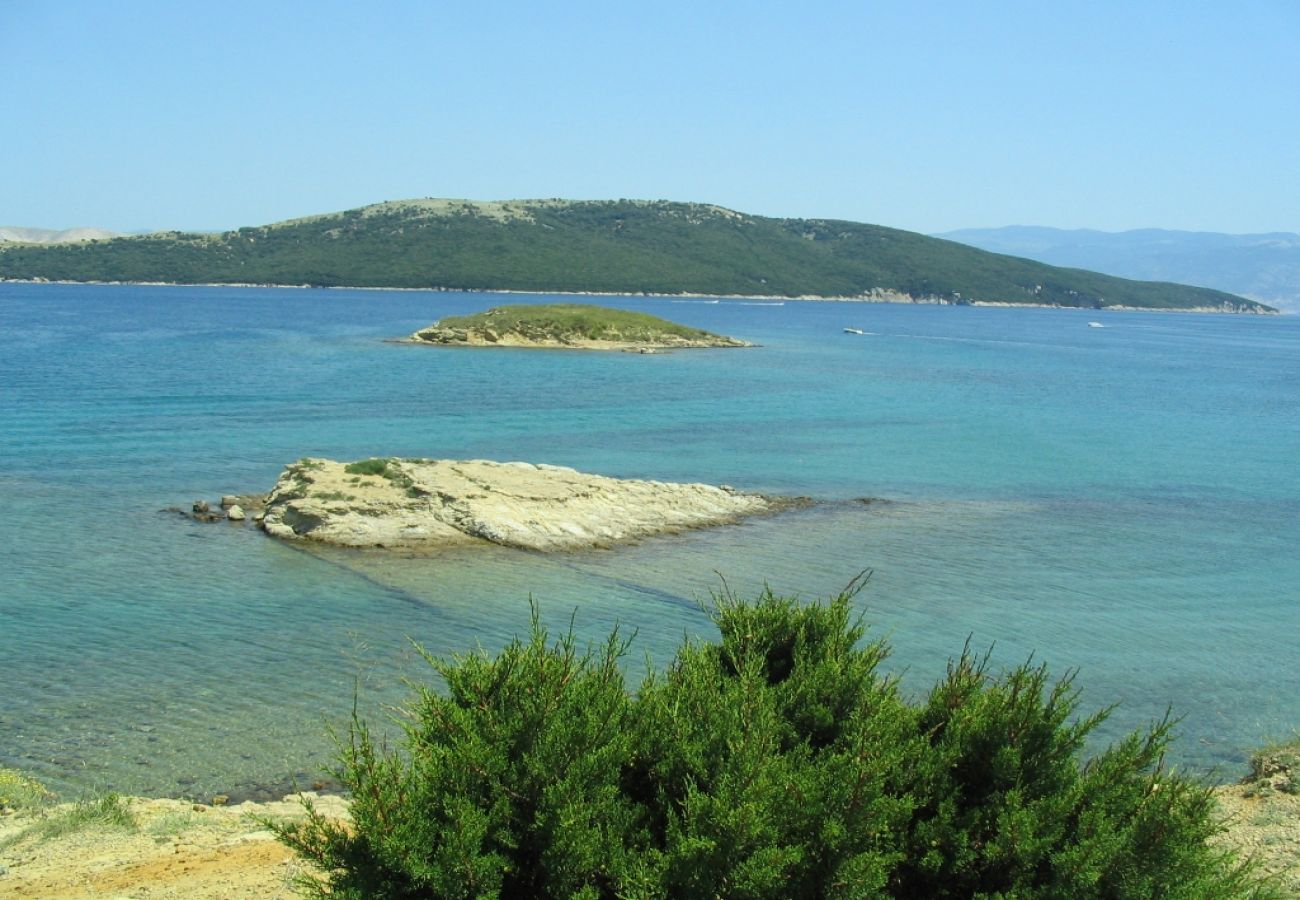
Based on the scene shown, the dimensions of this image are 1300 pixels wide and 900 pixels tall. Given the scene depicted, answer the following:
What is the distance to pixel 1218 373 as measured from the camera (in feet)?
298

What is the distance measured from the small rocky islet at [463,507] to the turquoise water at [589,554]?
1154mm

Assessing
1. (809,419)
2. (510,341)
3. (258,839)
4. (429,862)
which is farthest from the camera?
(510,341)

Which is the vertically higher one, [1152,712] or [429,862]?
[429,862]

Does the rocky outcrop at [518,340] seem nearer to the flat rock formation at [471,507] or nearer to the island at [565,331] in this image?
the island at [565,331]

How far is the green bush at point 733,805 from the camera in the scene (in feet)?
22.1

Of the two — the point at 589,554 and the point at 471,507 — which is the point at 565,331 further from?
the point at 589,554

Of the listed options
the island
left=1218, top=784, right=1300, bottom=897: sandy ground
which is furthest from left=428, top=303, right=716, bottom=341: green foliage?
left=1218, top=784, right=1300, bottom=897: sandy ground

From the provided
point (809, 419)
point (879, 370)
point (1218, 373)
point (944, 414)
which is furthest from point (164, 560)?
point (1218, 373)

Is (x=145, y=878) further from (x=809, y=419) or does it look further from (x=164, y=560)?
(x=809, y=419)

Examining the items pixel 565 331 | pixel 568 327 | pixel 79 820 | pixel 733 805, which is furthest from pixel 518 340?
pixel 733 805

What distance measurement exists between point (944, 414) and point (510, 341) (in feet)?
135

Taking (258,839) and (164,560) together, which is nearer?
(258,839)

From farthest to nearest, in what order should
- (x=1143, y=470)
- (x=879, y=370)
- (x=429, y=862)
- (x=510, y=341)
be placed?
(x=510, y=341) → (x=879, y=370) → (x=1143, y=470) → (x=429, y=862)

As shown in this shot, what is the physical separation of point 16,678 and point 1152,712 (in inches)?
672
